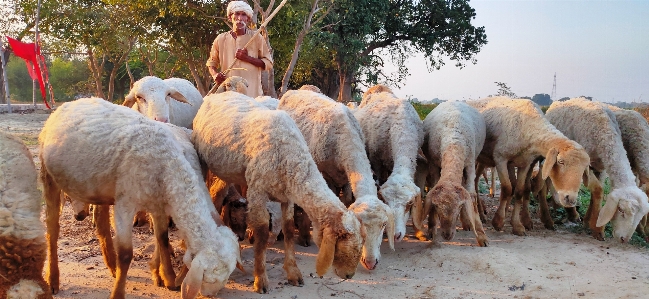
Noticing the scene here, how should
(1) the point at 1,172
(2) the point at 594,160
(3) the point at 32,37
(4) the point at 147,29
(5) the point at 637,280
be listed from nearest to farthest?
(1) the point at 1,172 → (5) the point at 637,280 → (2) the point at 594,160 → (4) the point at 147,29 → (3) the point at 32,37

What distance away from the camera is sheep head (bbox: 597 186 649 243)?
6715mm

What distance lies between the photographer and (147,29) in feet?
68.9

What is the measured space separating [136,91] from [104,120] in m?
2.47

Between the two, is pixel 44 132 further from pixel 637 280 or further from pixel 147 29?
pixel 147 29

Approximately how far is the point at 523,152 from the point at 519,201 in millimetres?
750

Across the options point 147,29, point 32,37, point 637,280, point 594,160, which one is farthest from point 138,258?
point 32,37

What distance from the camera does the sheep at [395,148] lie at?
5.75 m

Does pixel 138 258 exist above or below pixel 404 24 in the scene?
below

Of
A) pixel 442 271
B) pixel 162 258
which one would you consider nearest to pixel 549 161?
pixel 442 271

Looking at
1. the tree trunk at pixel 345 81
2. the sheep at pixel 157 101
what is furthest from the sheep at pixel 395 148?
the tree trunk at pixel 345 81

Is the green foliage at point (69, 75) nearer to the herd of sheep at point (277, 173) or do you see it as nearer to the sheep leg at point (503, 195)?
the herd of sheep at point (277, 173)

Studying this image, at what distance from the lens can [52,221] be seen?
475cm

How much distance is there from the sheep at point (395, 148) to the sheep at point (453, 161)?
240 mm

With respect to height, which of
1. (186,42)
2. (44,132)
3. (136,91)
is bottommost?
(44,132)
